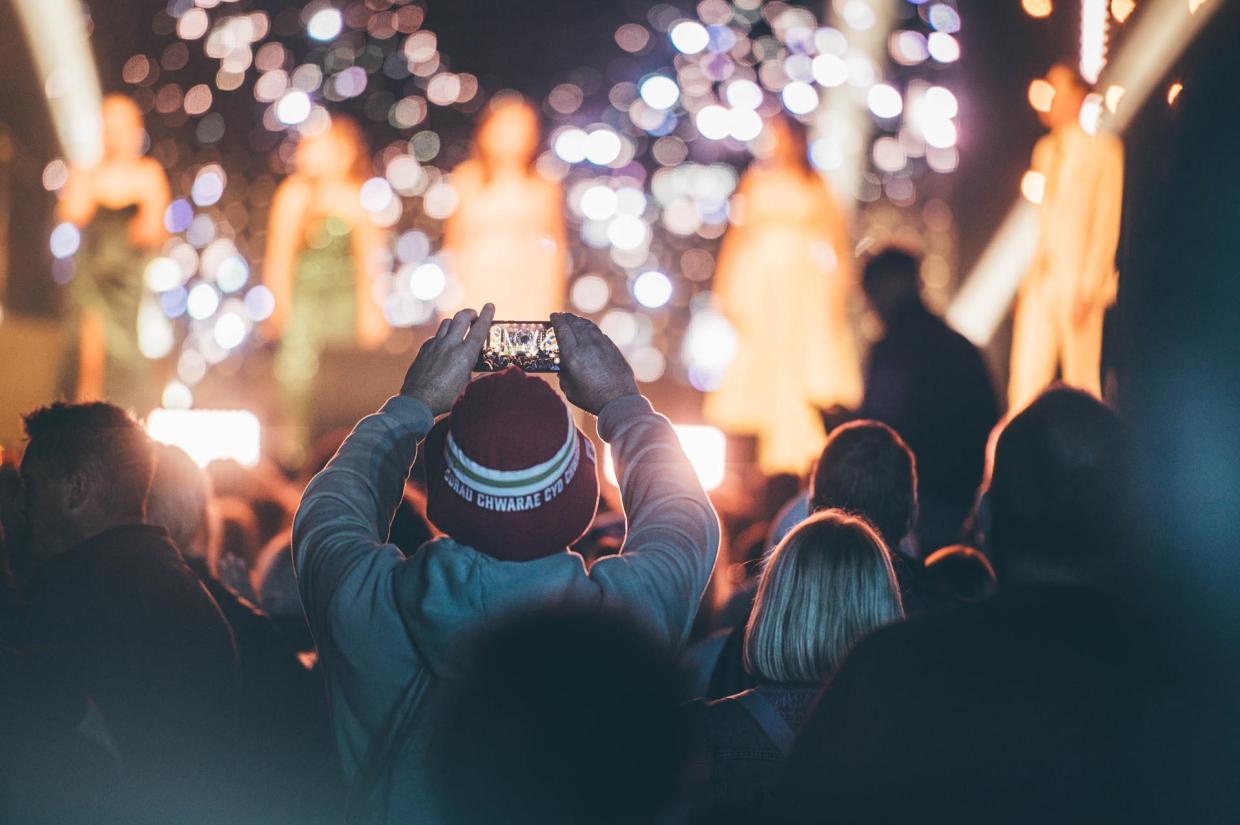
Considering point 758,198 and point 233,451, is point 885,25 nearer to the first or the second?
point 758,198

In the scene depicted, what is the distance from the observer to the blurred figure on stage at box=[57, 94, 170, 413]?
11727 mm

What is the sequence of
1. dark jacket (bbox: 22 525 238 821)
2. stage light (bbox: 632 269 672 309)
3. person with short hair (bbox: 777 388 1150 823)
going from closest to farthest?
person with short hair (bbox: 777 388 1150 823), dark jacket (bbox: 22 525 238 821), stage light (bbox: 632 269 672 309)

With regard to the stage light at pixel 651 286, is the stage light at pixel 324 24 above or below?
above

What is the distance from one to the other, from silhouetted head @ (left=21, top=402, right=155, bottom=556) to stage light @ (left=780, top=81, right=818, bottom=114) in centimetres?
2090

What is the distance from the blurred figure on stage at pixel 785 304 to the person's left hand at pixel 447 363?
10912 millimetres

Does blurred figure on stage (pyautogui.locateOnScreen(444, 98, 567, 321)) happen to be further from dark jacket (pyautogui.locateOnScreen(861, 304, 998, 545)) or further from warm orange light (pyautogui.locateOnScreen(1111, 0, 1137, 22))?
warm orange light (pyautogui.locateOnScreen(1111, 0, 1137, 22))

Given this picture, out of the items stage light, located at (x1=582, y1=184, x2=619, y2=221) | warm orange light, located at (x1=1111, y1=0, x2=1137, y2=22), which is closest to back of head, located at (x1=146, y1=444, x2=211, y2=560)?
warm orange light, located at (x1=1111, y1=0, x2=1137, y2=22)

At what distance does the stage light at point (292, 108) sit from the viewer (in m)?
26.6

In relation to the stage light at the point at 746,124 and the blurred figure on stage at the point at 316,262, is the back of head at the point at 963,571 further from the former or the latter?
the stage light at the point at 746,124

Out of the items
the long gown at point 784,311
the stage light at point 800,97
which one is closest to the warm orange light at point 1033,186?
the long gown at point 784,311

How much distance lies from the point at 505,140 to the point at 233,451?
1183 cm

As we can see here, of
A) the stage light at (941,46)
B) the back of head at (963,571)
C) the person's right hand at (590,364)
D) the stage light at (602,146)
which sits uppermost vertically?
the stage light at (602,146)

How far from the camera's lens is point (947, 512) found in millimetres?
5242

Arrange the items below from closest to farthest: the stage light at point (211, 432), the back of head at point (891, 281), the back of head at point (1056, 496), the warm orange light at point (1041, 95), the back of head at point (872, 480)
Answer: the back of head at point (1056, 496), the back of head at point (872, 480), the back of head at point (891, 281), the warm orange light at point (1041, 95), the stage light at point (211, 432)
